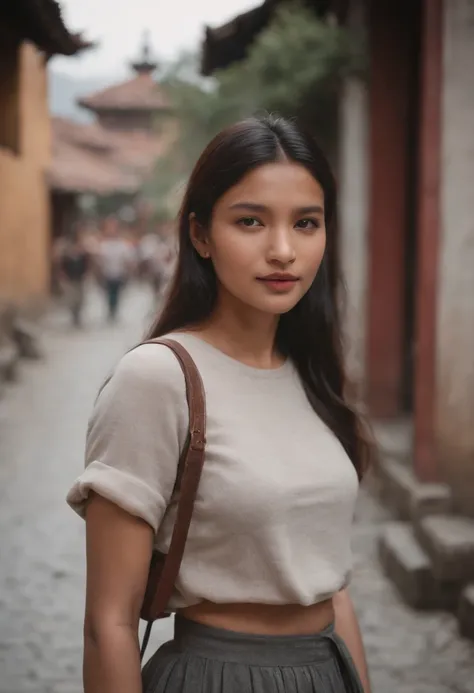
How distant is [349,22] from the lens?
297 inches

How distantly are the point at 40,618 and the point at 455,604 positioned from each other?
1942 mm

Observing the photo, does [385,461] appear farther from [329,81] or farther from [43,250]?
[43,250]

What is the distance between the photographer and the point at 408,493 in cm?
509

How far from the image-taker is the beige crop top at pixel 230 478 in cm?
143

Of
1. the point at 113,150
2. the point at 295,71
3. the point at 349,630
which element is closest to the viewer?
the point at 349,630

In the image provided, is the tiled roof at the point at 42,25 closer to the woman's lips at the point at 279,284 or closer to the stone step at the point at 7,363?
the woman's lips at the point at 279,284

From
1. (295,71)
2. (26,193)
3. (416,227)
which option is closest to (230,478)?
(416,227)

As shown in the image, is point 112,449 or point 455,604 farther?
point 455,604

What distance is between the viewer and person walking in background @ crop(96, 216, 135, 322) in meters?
14.0

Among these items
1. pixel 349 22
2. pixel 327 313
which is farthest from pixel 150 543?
pixel 349 22

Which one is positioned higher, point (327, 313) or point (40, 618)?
point (327, 313)

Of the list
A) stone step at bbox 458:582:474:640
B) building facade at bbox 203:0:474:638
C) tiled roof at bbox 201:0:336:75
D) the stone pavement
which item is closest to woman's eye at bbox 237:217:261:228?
the stone pavement

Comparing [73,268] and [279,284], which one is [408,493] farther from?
[73,268]

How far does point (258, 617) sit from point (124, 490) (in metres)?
0.36
